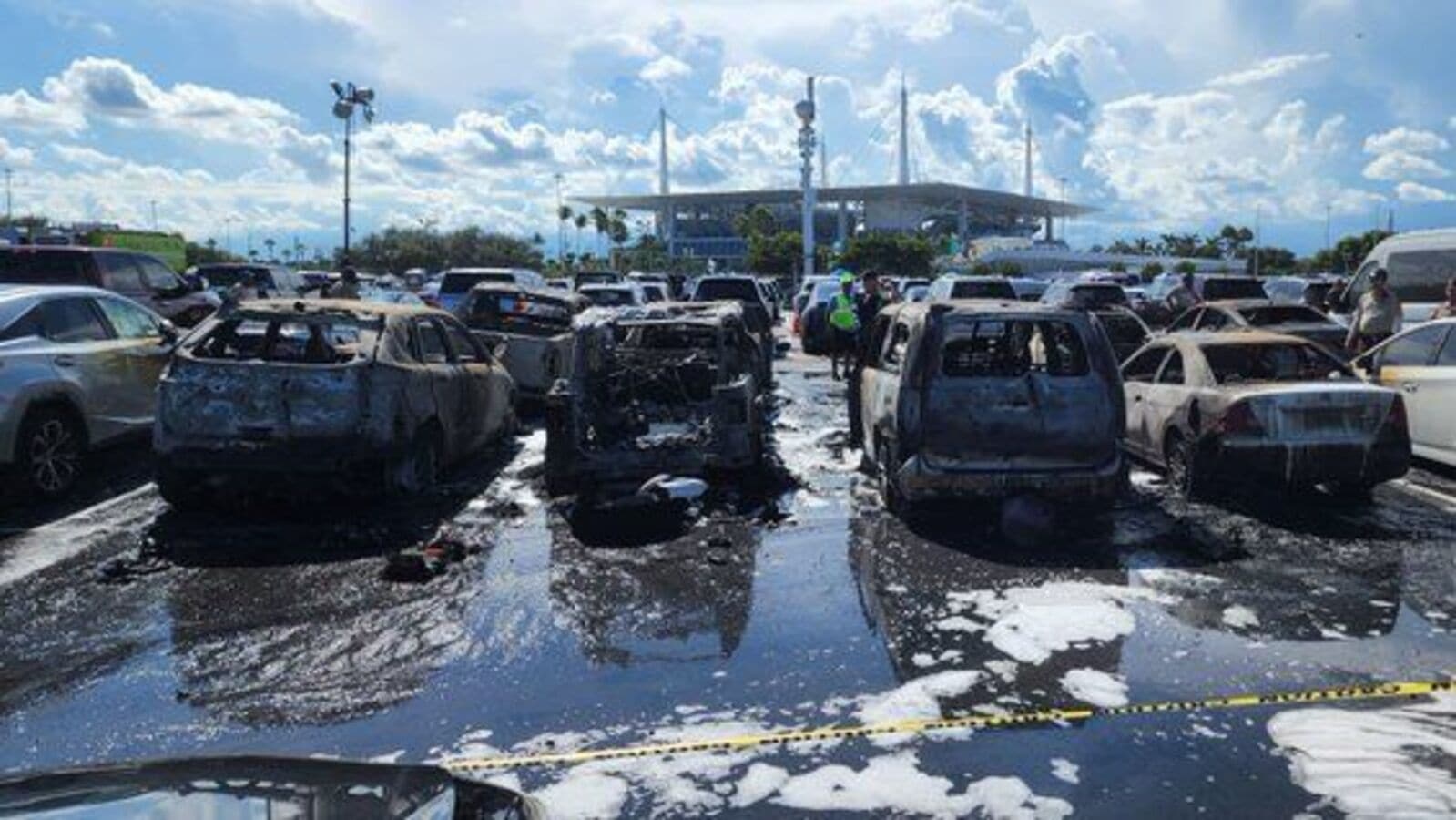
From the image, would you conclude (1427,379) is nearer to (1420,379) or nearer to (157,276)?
(1420,379)

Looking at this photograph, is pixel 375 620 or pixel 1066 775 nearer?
pixel 1066 775

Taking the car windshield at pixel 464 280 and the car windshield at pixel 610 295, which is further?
the car windshield at pixel 464 280

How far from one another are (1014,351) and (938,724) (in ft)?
16.3

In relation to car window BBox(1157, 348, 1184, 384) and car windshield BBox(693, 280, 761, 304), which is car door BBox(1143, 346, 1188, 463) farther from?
car windshield BBox(693, 280, 761, 304)

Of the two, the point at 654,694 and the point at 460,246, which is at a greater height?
the point at 460,246

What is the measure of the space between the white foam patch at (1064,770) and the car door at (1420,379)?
719cm

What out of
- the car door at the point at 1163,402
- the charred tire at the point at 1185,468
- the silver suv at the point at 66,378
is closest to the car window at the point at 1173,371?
the car door at the point at 1163,402

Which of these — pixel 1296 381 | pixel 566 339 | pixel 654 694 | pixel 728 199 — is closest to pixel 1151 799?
pixel 654 694

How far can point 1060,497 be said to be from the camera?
26.6 ft

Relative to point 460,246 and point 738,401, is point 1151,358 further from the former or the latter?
point 460,246

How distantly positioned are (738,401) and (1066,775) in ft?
17.2

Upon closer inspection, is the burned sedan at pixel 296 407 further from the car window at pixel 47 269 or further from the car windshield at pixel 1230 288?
the car windshield at pixel 1230 288

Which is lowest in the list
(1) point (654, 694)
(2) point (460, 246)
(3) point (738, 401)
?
(1) point (654, 694)

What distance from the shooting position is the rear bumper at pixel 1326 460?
858 cm
